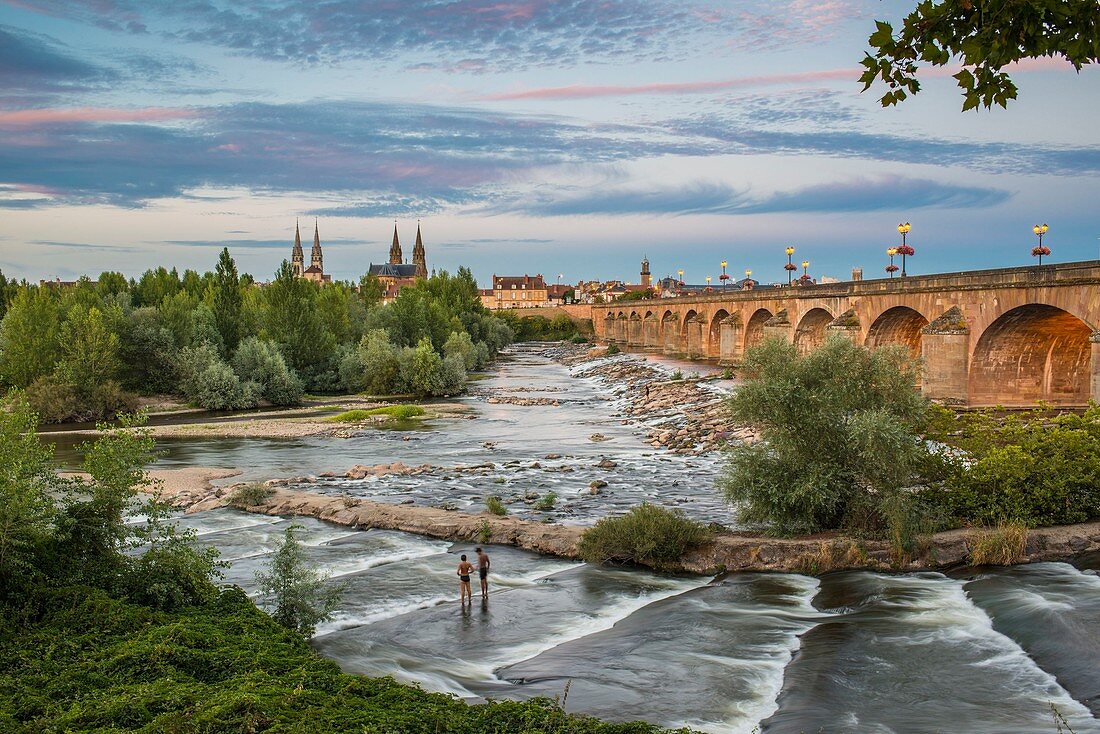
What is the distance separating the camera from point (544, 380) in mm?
75688

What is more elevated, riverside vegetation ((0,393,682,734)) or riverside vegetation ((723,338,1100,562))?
riverside vegetation ((723,338,1100,562))

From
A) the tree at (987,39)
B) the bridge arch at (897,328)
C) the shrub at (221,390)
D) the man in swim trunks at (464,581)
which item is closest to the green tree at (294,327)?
the shrub at (221,390)

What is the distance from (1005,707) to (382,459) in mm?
26893

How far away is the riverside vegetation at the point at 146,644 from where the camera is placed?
31.7 feet

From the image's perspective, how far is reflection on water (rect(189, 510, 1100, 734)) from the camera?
12.7 meters

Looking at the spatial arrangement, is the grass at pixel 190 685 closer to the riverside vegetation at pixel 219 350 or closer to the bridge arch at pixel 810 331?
the riverside vegetation at pixel 219 350

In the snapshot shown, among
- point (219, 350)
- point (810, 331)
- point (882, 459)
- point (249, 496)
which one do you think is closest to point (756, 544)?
point (882, 459)

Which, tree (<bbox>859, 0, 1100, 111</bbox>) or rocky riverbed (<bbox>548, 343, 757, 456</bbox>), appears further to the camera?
rocky riverbed (<bbox>548, 343, 757, 456</bbox>)

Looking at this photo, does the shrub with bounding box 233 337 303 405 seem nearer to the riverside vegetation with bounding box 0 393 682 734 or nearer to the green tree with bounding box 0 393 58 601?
the riverside vegetation with bounding box 0 393 682 734

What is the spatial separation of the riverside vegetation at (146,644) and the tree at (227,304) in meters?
49.8

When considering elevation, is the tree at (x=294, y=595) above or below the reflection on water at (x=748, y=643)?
above

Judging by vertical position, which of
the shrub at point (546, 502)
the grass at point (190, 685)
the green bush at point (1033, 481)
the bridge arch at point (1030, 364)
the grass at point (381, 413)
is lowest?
the shrub at point (546, 502)

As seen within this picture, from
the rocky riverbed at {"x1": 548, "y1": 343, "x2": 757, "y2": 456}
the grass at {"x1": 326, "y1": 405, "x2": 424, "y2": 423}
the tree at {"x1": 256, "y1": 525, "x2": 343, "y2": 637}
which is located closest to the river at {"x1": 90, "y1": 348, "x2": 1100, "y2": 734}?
the tree at {"x1": 256, "y1": 525, "x2": 343, "y2": 637}

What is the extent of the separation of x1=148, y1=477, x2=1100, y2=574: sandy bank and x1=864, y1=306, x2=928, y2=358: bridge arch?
3098 cm
